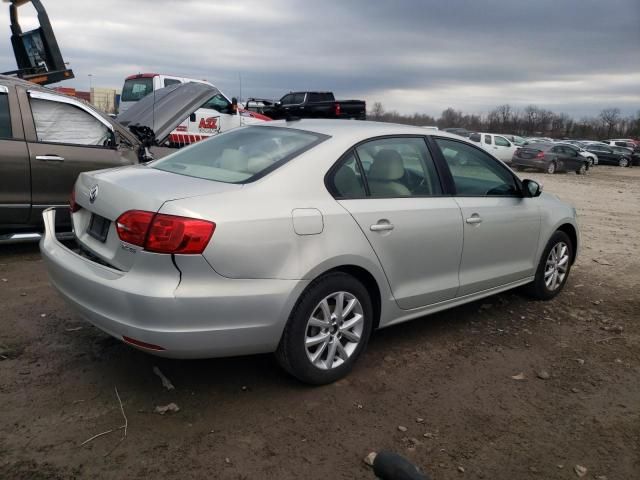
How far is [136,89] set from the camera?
15312mm

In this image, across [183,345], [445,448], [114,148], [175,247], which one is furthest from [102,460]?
[114,148]

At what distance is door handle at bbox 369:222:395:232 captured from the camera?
3.45 metres

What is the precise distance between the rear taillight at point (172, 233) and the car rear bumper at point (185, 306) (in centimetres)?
4

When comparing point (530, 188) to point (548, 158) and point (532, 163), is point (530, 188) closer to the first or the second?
point (532, 163)

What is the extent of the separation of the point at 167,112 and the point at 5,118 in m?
1.68

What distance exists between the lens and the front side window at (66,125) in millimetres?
5832

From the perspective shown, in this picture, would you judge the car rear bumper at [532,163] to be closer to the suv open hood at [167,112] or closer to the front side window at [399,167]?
the suv open hood at [167,112]

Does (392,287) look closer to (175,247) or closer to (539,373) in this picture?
(539,373)

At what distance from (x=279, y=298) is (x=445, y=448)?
44.8 inches

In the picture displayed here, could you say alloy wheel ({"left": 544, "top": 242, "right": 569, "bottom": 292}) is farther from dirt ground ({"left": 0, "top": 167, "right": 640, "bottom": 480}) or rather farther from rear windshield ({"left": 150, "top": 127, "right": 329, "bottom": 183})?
rear windshield ({"left": 150, "top": 127, "right": 329, "bottom": 183})

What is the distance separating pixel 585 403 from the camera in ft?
11.3

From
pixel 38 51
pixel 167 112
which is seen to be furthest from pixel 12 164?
pixel 38 51

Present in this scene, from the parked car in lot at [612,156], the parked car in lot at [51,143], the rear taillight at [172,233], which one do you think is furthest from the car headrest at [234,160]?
the parked car in lot at [612,156]

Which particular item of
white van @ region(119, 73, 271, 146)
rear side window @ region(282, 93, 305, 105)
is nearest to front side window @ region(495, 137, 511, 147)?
rear side window @ region(282, 93, 305, 105)
